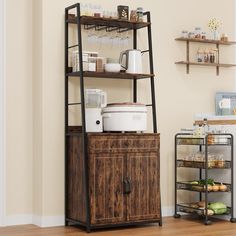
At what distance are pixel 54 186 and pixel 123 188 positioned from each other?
0.68 metres

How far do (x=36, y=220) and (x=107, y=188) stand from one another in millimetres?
803

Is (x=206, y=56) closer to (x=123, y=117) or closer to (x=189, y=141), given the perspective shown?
(x=189, y=141)

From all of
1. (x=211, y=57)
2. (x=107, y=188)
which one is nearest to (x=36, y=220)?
(x=107, y=188)

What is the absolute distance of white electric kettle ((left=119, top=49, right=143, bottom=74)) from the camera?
18.0 feet

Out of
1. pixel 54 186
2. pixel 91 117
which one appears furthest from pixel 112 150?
pixel 54 186

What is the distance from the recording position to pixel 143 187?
530 cm

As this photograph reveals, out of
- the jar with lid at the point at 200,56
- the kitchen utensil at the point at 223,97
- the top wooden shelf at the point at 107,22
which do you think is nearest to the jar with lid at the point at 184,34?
the jar with lid at the point at 200,56

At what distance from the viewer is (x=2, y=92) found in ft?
17.5

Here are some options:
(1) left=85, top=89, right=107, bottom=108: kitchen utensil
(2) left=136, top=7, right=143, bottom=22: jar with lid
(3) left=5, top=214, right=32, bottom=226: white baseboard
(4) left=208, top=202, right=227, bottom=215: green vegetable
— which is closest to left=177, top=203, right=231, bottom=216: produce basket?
(4) left=208, top=202, right=227, bottom=215: green vegetable

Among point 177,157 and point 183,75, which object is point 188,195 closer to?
point 177,157

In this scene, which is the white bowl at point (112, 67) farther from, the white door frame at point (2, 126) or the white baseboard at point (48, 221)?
the white baseboard at point (48, 221)

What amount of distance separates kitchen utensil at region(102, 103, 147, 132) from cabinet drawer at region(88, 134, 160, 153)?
0.09 metres

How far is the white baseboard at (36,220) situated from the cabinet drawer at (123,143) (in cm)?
81

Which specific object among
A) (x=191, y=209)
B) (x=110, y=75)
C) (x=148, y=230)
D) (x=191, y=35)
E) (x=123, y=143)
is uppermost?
(x=191, y=35)
